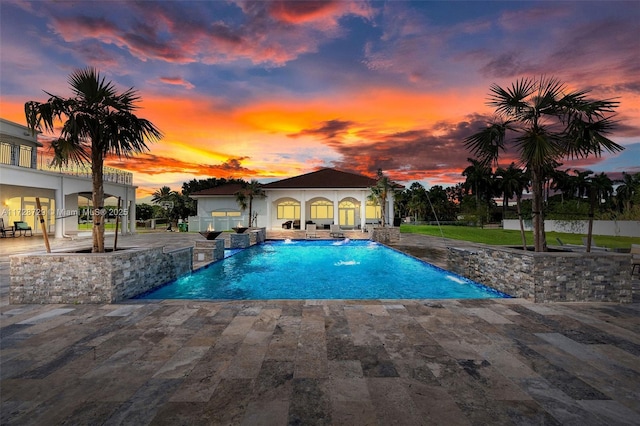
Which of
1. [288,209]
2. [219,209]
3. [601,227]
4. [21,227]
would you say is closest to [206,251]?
[288,209]

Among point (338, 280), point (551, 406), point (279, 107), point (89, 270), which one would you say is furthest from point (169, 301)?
point (279, 107)

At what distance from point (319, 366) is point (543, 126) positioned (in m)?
7.22

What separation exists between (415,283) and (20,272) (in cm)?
924

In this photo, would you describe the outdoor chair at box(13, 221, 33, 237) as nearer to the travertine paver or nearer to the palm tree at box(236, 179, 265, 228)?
the palm tree at box(236, 179, 265, 228)

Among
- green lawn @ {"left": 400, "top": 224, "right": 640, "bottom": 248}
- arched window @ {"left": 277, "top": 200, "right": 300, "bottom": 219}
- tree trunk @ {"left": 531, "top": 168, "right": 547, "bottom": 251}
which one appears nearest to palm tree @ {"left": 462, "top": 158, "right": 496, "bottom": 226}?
green lawn @ {"left": 400, "top": 224, "right": 640, "bottom": 248}

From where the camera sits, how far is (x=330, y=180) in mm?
28422

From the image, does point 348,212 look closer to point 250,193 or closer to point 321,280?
point 250,193

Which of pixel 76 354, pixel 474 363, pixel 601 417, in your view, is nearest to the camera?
pixel 601 417

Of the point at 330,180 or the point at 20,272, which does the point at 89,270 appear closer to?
the point at 20,272

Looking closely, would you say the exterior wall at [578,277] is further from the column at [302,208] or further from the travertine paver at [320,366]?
the column at [302,208]

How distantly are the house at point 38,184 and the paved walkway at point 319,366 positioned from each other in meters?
14.1

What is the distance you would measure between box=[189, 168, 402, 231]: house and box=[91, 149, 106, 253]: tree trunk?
65.9 ft

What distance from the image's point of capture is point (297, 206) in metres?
29.4

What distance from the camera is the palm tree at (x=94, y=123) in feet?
20.2
